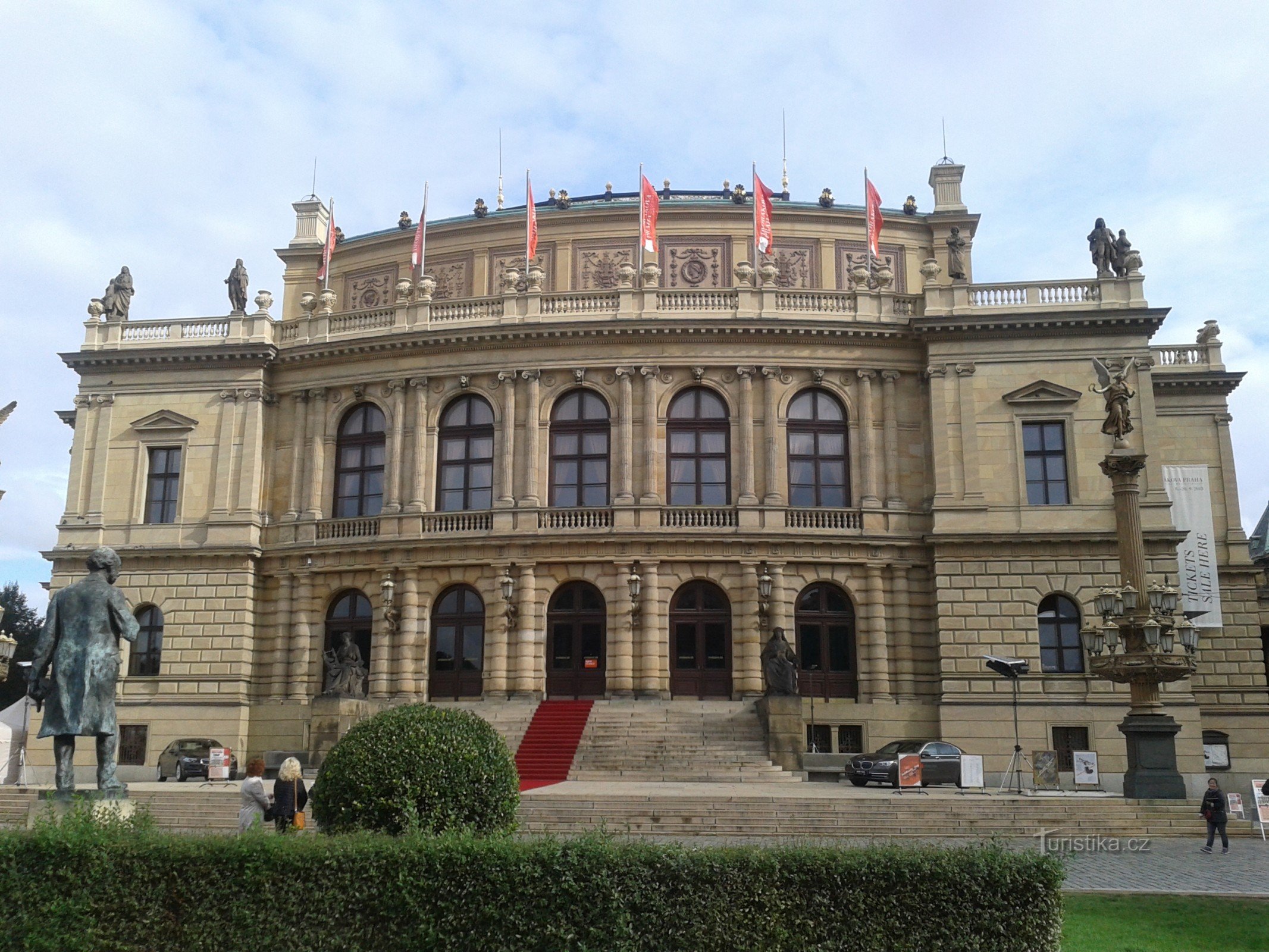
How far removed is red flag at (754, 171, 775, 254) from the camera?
42.5 metres

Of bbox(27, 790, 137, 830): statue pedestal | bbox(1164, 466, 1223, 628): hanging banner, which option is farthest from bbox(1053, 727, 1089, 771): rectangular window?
bbox(27, 790, 137, 830): statue pedestal

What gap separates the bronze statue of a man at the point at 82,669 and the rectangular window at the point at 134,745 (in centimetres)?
2880

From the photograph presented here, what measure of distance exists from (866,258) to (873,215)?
4069 millimetres

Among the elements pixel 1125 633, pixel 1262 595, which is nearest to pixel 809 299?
pixel 1125 633

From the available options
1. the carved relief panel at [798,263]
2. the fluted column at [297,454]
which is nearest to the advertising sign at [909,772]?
the carved relief panel at [798,263]

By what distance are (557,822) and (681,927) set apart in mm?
14905

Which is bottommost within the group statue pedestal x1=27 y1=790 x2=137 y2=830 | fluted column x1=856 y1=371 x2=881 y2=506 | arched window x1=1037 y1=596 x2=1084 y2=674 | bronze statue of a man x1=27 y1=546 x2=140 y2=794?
statue pedestal x1=27 y1=790 x2=137 y2=830

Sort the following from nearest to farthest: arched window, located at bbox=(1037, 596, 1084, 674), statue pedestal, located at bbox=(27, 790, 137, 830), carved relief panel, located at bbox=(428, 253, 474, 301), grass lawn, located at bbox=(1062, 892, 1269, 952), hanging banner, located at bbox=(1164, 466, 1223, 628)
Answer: statue pedestal, located at bbox=(27, 790, 137, 830) → grass lawn, located at bbox=(1062, 892, 1269, 952) → arched window, located at bbox=(1037, 596, 1084, 674) → hanging banner, located at bbox=(1164, 466, 1223, 628) → carved relief panel, located at bbox=(428, 253, 474, 301)

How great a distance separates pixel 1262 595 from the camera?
5297 centimetres

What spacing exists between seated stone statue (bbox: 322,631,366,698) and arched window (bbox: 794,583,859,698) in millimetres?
14770

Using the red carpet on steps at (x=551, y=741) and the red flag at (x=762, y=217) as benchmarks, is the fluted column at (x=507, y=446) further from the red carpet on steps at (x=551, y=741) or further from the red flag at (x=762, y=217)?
the red flag at (x=762, y=217)

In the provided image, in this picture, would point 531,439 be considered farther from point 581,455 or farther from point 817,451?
point 817,451

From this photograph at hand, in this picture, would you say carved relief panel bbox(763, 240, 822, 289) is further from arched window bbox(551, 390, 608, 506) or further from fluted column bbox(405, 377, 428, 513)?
fluted column bbox(405, 377, 428, 513)

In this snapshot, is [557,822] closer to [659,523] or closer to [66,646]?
[66,646]
